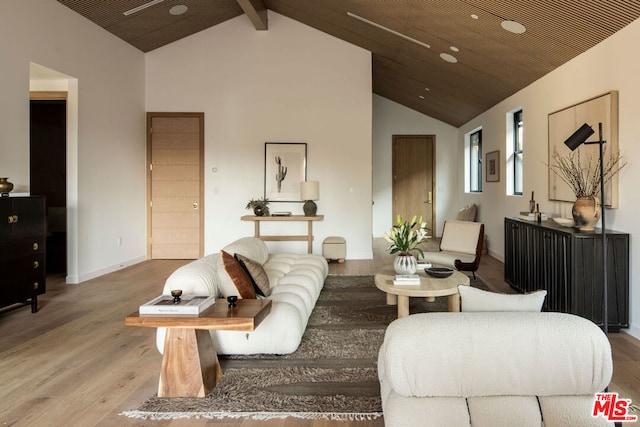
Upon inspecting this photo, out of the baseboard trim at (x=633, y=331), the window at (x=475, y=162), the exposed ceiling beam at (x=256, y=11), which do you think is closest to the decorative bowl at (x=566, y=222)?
the baseboard trim at (x=633, y=331)

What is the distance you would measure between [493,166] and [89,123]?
6069 mm

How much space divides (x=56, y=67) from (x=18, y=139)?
1.11 meters

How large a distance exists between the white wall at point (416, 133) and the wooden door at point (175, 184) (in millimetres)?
4382

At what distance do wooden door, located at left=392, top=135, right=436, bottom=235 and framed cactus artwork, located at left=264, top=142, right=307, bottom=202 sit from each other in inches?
139

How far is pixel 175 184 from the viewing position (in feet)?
23.5

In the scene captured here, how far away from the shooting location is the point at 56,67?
5000mm

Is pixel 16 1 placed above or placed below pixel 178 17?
below

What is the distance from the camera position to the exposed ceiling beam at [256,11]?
5.93m

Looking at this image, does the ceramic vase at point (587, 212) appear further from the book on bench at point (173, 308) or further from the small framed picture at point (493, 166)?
the small framed picture at point (493, 166)

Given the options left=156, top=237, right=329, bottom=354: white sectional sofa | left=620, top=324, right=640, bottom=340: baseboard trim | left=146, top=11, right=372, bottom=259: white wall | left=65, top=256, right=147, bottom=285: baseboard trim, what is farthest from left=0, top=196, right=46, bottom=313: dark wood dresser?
left=620, top=324, right=640, bottom=340: baseboard trim

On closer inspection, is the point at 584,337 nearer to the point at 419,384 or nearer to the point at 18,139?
the point at 419,384

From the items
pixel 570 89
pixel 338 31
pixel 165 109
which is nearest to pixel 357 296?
pixel 570 89

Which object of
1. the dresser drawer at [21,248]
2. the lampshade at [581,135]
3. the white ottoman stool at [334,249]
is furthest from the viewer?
the white ottoman stool at [334,249]

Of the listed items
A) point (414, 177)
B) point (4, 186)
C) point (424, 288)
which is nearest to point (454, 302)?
→ point (424, 288)
